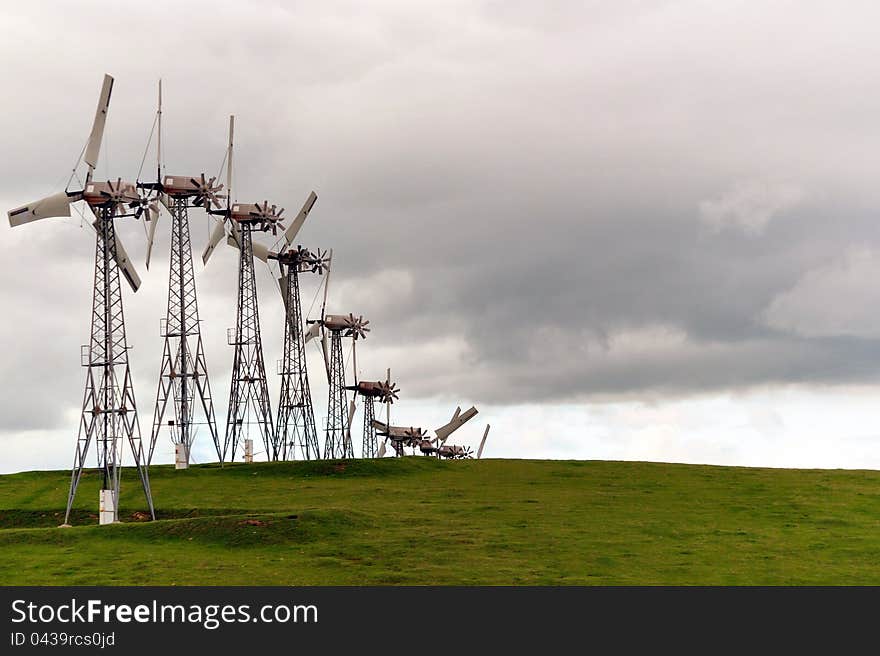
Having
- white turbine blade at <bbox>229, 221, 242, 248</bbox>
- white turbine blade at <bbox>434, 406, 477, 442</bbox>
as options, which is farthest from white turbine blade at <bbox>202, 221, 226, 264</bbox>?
white turbine blade at <bbox>434, 406, 477, 442</bbox>

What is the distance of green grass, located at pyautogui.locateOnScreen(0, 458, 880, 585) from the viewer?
68.7 m

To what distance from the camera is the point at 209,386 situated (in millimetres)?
123688

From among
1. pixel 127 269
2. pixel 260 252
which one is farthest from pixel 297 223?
pixel 127 269

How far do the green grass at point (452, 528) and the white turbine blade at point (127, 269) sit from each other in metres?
17.1

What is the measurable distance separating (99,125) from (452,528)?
40.8 m

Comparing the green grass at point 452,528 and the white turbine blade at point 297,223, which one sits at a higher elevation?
the white turbine blade at point 297,223

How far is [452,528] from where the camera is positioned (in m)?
81.7

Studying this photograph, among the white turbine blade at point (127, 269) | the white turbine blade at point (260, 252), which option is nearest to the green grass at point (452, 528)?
the white turbine blade at point (127, 269)

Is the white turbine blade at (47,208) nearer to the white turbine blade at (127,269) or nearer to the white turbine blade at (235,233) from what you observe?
→ the white turbine blade at (127,269)

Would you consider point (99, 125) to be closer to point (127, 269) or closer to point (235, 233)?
point (127, 269)

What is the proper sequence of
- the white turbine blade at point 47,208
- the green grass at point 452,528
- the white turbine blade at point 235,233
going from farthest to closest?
the white turbine blade at point 235,233 → the white turbine blade at point 47,208 → the green grass at point 452,528

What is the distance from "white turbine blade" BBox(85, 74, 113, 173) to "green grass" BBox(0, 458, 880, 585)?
26.5 m

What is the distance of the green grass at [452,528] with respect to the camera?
68688 mm
